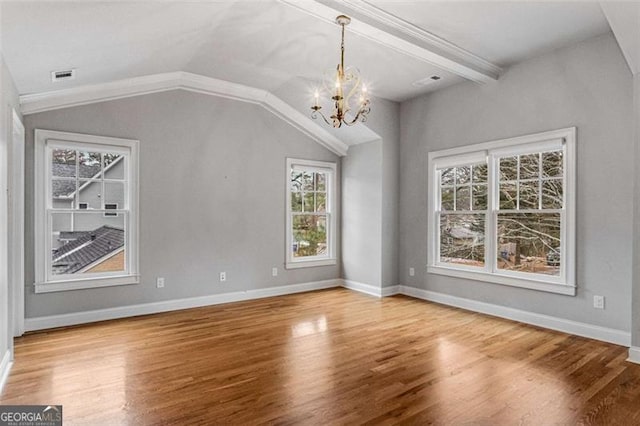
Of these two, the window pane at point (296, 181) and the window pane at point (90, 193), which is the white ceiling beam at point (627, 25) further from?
the window pane at point (90, 193)

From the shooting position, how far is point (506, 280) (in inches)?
182

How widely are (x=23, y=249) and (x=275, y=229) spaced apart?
312 centimetres

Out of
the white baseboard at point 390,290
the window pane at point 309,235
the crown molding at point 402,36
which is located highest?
the crown molding at point 402,36

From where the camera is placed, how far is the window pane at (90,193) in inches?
177

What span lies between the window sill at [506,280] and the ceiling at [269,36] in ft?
8.27

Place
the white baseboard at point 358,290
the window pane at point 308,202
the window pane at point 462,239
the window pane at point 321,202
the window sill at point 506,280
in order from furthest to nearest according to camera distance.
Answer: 1. the window pane at point 321,202
2. the window pane at point 308,202
3. the window pane at point 462,239
4. the window sill at point 506,280
5. the white baseboard at point 358,290

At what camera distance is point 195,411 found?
2.44 m

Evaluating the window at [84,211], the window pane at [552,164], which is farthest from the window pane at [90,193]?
the window pane at [552,164]

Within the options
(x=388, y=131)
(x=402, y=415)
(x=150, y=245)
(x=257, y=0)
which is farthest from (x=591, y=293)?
(x=150, y=245)

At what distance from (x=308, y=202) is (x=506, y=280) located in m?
3.23

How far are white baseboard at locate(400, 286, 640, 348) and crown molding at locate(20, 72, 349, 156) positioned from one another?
2.90 metres

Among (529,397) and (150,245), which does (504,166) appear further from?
(150,245)

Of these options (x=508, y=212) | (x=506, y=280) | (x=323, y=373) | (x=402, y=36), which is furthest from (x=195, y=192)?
(x=506, y=280)

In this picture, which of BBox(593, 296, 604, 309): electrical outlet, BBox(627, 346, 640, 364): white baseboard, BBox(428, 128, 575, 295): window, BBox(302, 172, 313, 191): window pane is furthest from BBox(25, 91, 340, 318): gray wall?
BBox(627, 346, 640, 364): white baseboard
